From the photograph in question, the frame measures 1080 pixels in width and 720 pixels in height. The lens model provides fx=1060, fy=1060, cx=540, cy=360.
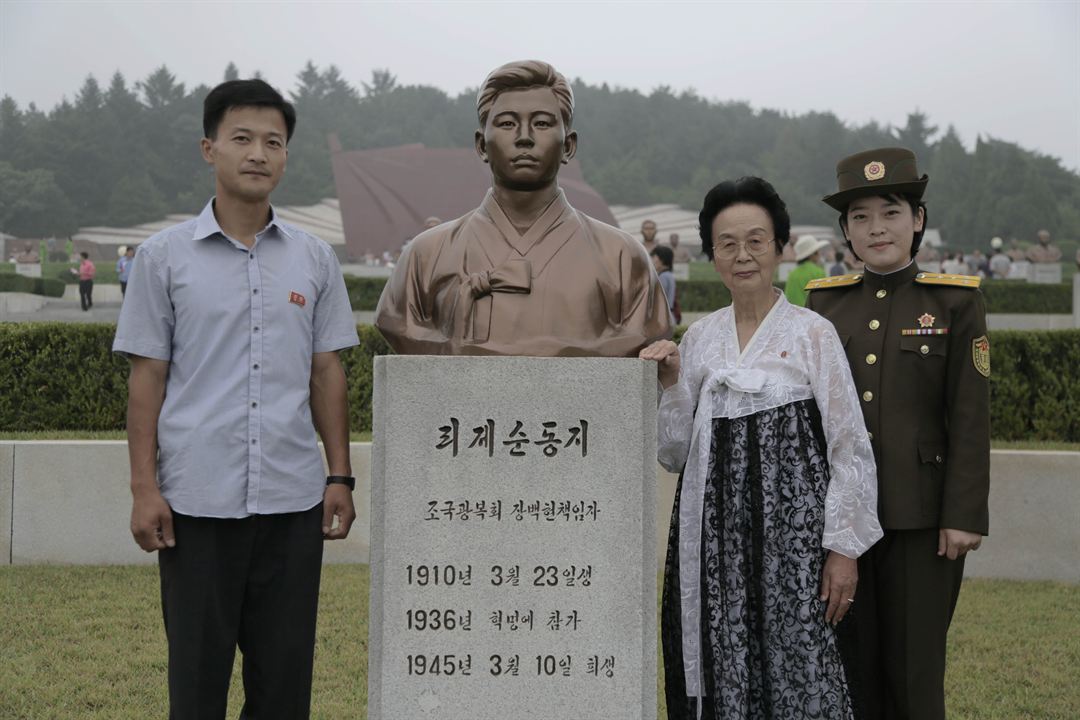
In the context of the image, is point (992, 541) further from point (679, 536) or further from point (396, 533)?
point (396, 533)

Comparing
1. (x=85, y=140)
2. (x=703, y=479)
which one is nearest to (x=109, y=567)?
(x=703, y=479)

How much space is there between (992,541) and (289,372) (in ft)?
13.8

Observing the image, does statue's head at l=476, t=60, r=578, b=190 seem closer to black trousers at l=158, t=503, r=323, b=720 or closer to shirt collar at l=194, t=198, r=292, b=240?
shirt collar at l=194, t=198, r=292, b=240

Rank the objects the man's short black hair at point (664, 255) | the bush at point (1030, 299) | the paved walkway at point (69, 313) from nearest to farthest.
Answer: the man's short black hair at point (664, 255) → the paved walkway at point (69, 313) → the bush at point (1030, 299)

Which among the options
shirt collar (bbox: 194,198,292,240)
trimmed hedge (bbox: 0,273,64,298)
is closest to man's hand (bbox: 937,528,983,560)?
shirt collar (bbox: 194,198,292,240)

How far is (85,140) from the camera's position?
50906mm

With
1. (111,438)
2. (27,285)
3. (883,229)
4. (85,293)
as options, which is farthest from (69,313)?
(883,229)

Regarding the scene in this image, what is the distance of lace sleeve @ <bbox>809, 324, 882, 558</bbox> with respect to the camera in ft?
8.95

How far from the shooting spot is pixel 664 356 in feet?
9.21

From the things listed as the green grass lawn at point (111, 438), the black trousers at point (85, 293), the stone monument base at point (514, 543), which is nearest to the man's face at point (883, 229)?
the stone monument base at point (514, 543)

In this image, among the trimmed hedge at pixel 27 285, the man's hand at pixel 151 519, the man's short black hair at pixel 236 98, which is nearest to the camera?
the man's hand at pixel 151 519

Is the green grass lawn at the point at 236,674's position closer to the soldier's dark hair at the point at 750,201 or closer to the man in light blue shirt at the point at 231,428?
the man in light blue shirt at the point at 231,428

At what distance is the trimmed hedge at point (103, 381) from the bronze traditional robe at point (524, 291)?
4049 millimetres

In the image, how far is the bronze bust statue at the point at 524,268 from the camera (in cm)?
285
